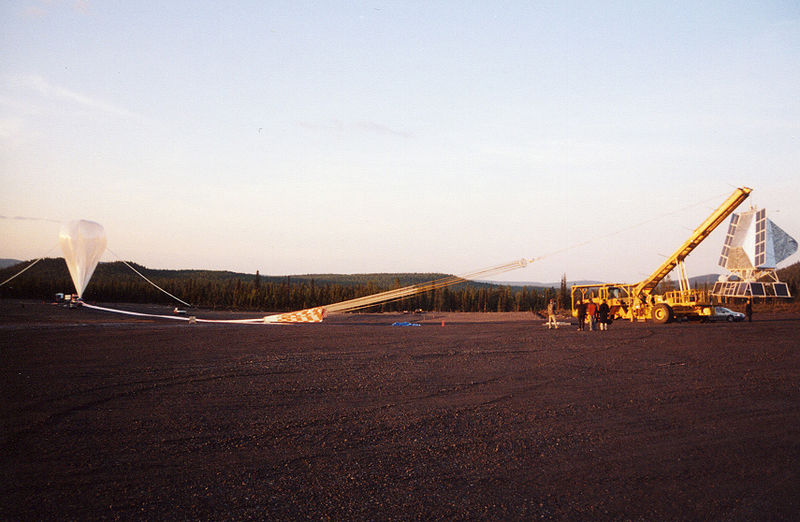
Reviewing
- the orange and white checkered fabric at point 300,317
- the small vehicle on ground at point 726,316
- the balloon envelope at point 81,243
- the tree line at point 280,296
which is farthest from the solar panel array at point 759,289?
the tree line at point 280,296

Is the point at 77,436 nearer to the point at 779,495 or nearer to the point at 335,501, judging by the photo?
the point at 335,501

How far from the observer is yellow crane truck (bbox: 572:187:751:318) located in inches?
1166

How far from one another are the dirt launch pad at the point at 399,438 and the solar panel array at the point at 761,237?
15.5 m

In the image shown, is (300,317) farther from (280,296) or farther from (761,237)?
(280,296)

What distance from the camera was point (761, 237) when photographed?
2838 centimetres

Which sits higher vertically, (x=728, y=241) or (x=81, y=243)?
(x=728, y=241)

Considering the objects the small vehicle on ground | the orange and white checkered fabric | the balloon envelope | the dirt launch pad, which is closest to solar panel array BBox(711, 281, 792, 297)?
the small vehicle on ground

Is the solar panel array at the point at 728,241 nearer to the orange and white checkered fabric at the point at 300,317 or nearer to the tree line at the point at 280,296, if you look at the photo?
the orange and white checkered fabric at the point at 300,317

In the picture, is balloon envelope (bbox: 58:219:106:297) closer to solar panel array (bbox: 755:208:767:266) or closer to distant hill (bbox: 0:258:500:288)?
solar panel array (bbox: 755:208:767:266)

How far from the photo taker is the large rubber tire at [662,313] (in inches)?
1196

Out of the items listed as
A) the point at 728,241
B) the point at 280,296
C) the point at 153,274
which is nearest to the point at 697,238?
the point at 728,241

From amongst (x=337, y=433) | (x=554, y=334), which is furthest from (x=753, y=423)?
(x=554, y=334)

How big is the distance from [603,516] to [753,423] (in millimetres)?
4873

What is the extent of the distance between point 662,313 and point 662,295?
4.52 ft
